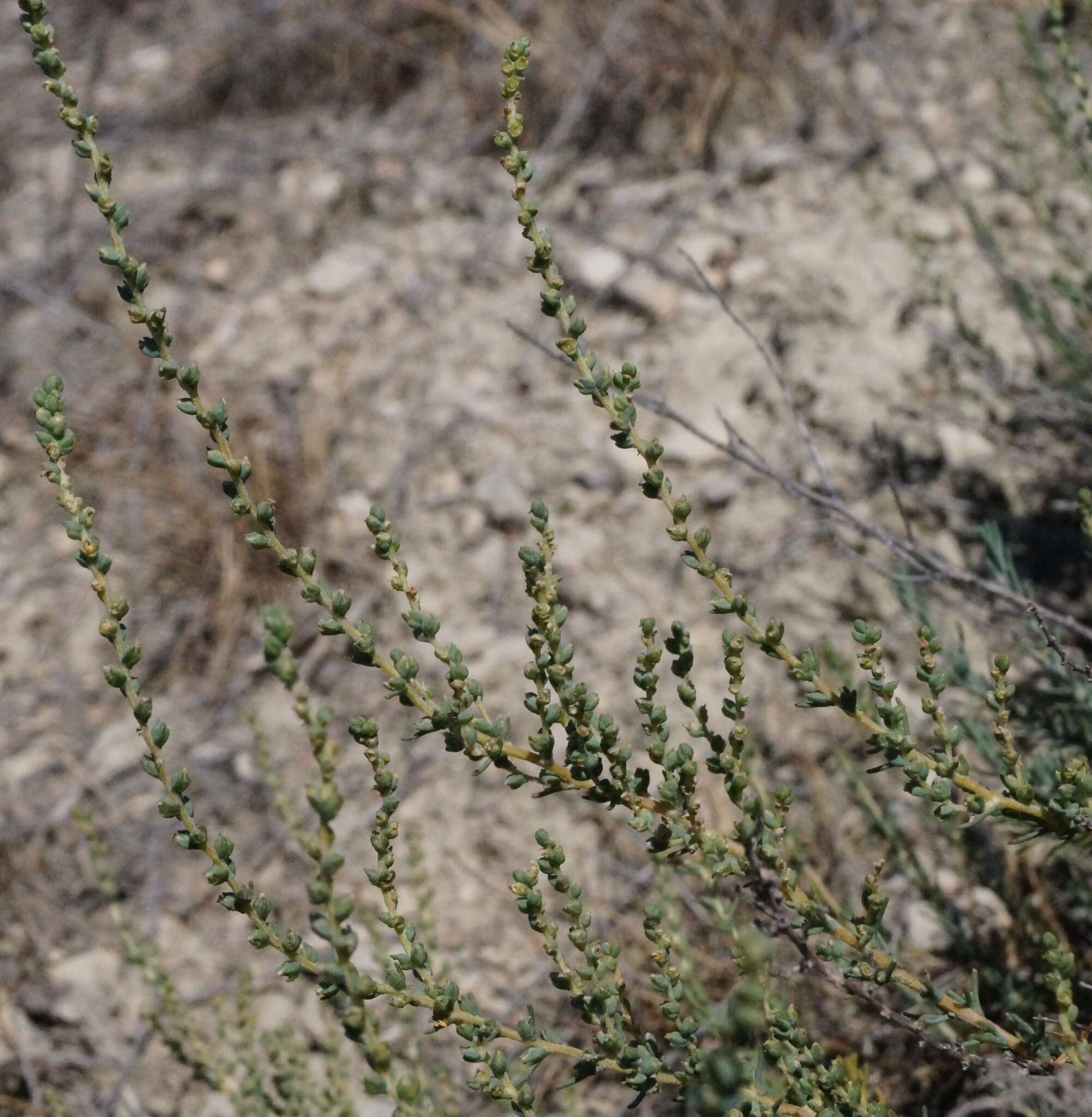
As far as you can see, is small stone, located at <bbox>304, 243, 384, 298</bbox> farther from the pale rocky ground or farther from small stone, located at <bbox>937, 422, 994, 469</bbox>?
small stone, located at <bbox>937, 422, 994, 469</bbox>

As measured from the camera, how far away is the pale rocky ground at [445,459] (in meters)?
2.32

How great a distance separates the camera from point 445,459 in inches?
114

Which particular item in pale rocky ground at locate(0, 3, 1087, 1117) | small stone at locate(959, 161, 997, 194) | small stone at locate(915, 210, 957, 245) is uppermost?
small stone at locate(959, 161, 997, 194)

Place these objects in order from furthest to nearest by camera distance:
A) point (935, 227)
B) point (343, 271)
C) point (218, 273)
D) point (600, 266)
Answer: point (218, 273) < point (343, 271) < point (600, 266) < point (935, 227)

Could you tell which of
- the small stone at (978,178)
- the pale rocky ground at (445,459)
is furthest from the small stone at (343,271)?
the small stone at (978,178)

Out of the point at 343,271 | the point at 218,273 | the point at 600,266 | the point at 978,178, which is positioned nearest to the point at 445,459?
the point at 600,266

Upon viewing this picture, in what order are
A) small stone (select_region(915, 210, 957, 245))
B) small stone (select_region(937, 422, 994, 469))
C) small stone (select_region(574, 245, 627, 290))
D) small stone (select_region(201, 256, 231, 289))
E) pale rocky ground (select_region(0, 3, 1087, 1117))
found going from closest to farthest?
pale rocky ground (select_region(0, 3, 1087, 1117)) < small stone (select_region(937, 422, 994, 469)) < small stone (select_region(915, 210, 957, 245)) < small stone (select_region(574, 245, 627, 290)) < small stone (select_region(201, 256, 231, 289))

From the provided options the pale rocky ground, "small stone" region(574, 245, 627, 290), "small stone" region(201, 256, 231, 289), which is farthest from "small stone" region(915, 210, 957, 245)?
"small stone" region(201, 256, 231, 289)

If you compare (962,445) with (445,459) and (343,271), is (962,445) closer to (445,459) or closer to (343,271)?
(445,459)

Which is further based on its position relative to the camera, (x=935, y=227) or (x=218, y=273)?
(x=218, y=273)

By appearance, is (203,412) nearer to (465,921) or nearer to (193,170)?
(465,921)

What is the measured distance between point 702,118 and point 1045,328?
4.33 ft

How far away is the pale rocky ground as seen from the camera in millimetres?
2316

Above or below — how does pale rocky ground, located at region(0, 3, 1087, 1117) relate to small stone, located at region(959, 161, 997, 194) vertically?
below
